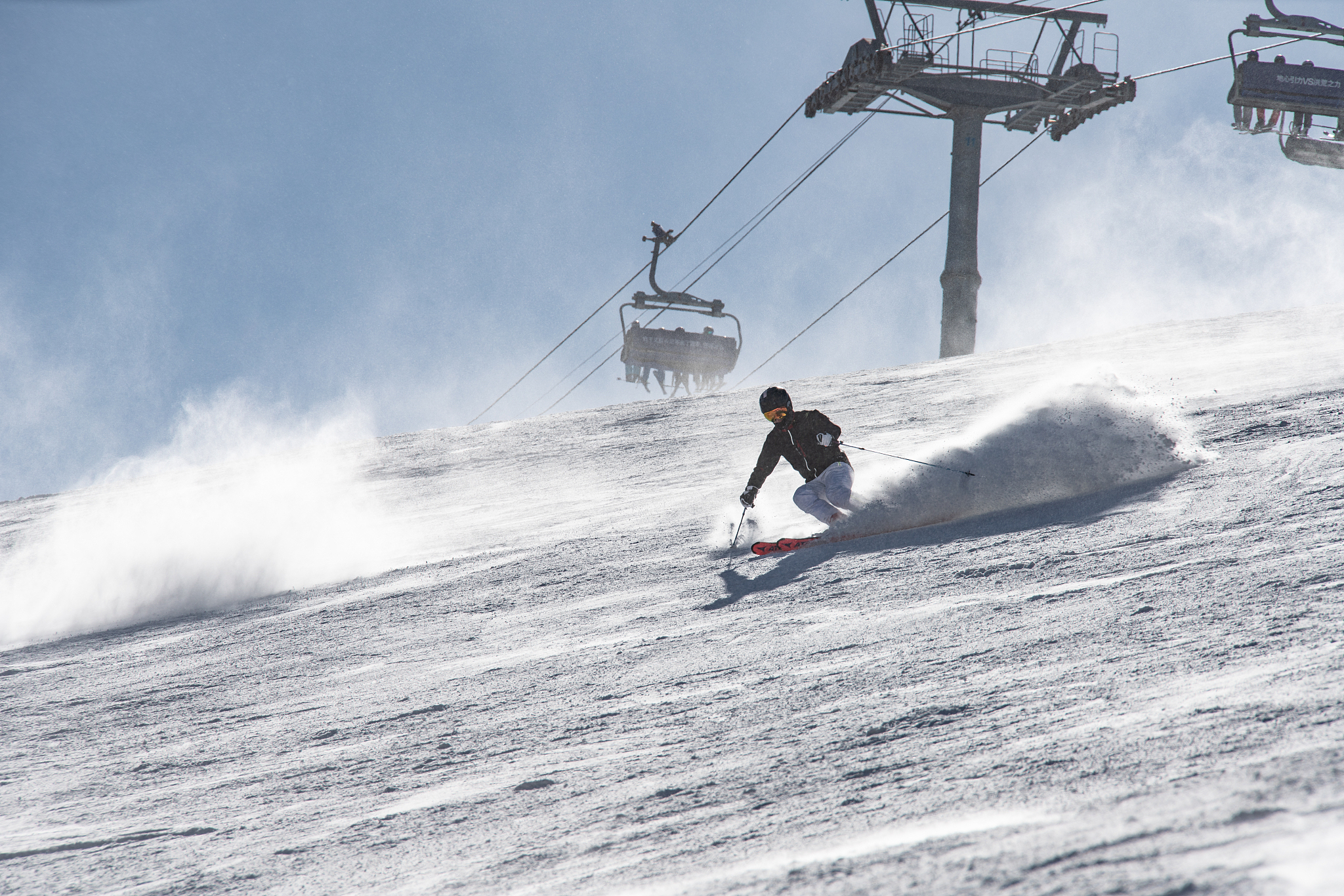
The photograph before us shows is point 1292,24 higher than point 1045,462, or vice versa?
point 1292,24

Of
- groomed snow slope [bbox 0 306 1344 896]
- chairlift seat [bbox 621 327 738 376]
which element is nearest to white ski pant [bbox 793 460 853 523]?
groomed snow slope [bbox 0 306 1344 896]

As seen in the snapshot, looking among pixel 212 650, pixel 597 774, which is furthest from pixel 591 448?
pixel 597 774

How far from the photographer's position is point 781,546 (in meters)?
8.06

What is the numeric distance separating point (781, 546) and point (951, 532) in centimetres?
141

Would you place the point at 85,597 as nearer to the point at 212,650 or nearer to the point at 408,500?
the point at 212,650

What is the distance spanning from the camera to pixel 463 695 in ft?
18.7

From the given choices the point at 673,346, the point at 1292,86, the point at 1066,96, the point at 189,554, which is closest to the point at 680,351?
the point at 673,346

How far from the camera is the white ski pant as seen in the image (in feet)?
27.3

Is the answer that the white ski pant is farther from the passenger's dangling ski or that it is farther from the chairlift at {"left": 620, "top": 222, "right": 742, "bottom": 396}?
the chairlift at {"left": 620, "top": 222, "right": 742, "bottom": 396}

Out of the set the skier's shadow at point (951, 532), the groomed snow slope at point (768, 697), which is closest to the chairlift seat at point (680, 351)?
the groomed snow slope at point (768, 697)

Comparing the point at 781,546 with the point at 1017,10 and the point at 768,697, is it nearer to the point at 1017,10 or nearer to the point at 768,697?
the point at 768,697

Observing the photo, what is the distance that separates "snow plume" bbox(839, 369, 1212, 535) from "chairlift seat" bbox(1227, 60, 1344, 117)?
65.5 ft

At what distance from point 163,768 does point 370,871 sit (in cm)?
231

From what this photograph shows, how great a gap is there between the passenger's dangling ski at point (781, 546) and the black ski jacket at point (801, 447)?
1.94 ft
